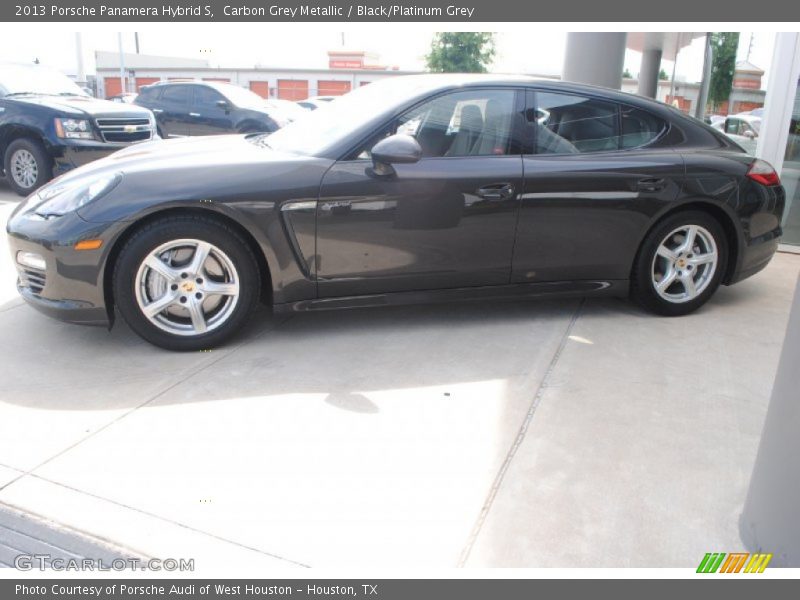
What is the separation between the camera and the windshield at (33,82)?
863 cm

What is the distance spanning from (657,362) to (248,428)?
2203 mm

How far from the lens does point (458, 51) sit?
149ft

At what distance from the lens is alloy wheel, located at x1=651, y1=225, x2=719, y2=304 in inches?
171

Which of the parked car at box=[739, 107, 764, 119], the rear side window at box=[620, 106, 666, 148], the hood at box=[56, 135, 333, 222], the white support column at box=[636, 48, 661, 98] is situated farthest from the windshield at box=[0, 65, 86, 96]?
the white support column at box=[636, 48, 661, 98]

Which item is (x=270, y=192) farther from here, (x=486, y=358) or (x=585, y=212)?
(x=585, y=212)

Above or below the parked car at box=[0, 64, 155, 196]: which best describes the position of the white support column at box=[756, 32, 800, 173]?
above

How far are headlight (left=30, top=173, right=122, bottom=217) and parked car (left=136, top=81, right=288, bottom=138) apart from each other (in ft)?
33.3

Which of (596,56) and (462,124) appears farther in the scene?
(596,56)

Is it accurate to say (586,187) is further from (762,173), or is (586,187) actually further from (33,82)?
(33,82)

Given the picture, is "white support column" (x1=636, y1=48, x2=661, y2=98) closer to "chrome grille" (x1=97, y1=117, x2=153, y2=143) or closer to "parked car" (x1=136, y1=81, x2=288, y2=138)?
"parked car" (x1=136, y1=81, x2=288, y2=138)

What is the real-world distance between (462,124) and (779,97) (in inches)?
153

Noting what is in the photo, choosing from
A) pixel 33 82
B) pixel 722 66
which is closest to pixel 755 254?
pixel 722 66

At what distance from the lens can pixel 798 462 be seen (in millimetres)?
1943

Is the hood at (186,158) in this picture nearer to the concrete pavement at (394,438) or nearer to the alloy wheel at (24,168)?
the concrete pavement at (394,438)
